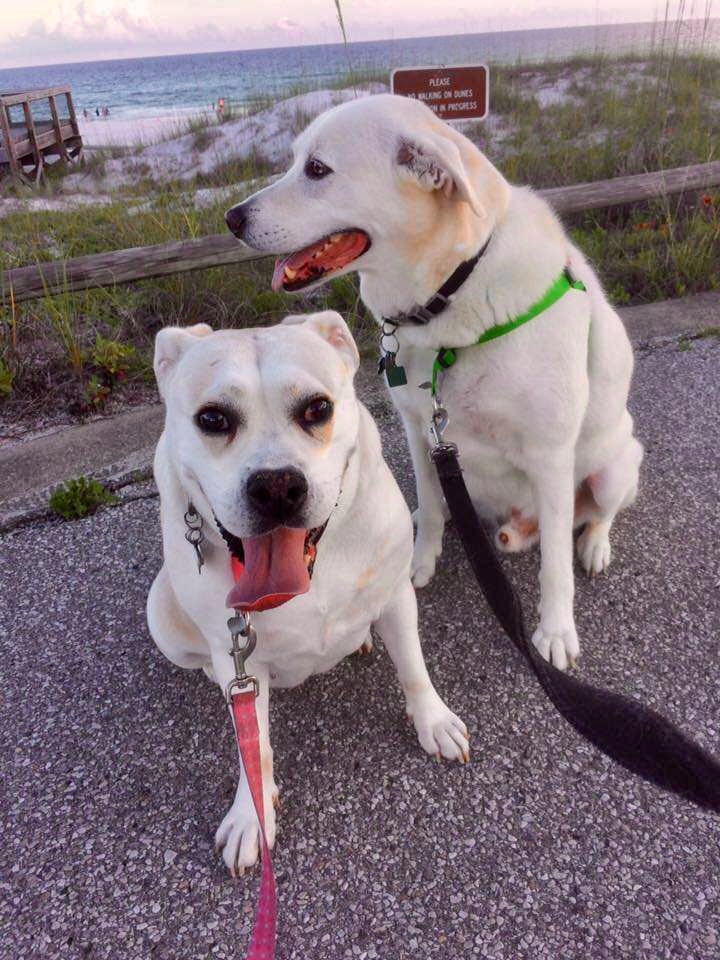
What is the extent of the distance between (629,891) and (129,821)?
1.21m

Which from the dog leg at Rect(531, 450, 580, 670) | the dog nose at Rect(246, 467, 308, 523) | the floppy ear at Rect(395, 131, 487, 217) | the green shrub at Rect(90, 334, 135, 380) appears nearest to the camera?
the dog nose at Rect(246, 467, 308, 523)

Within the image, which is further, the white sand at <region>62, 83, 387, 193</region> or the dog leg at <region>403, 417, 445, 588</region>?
the white sand at <region>62, 83, 387, 193</region>

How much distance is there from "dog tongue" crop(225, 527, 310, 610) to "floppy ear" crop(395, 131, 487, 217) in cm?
100

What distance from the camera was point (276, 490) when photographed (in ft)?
4.31

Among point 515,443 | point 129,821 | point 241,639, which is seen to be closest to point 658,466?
point 515,443

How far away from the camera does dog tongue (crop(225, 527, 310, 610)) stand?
1.40 metres

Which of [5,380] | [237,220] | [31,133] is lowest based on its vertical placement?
[5,380]

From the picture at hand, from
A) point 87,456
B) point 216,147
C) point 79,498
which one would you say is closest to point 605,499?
point 79,498

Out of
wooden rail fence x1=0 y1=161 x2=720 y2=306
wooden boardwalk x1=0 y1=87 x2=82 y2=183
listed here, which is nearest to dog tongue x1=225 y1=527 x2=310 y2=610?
wooden rail fence x1=0 y1=161 x2=720 y2=306

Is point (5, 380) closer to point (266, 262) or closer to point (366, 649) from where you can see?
point (266, 262)

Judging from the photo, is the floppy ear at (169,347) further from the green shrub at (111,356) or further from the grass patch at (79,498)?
the green shrub at (111,356)

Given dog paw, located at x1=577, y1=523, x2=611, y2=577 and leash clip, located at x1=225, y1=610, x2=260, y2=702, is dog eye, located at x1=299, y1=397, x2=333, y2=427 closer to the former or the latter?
leash clip, located at x1=225, y1=610, x2=260, y2=702

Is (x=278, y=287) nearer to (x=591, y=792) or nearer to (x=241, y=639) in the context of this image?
(x=241, y=639)

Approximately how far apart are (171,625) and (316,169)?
1353 mm
